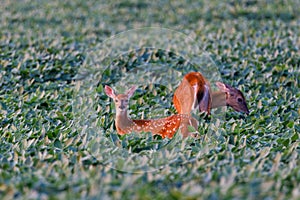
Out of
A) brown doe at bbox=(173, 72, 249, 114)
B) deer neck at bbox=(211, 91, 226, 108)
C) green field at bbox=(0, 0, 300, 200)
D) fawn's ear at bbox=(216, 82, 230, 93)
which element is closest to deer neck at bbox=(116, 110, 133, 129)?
green field at bbox=(0, 0, 300, 200)

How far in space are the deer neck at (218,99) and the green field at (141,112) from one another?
127 mm

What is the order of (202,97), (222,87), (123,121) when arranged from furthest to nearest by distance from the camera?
(222,87) → (202,97) → (123,121)

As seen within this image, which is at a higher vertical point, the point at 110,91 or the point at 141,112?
the point at 110,91

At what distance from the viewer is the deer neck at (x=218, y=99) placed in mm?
3838

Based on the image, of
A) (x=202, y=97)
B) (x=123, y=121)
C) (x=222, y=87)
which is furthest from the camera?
(x=222, y=87)

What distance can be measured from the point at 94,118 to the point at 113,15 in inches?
140

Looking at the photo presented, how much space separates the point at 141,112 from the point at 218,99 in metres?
0.56

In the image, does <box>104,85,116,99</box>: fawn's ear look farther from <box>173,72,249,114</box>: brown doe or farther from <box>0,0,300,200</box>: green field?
<box>173,72,249,114</box>: brown doe

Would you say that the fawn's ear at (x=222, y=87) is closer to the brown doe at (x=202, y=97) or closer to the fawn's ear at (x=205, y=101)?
the brown doe at (x=202, y=97)

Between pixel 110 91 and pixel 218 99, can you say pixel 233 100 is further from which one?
pixel 110 91

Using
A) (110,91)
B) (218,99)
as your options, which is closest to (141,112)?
(110,91)

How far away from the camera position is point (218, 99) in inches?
152

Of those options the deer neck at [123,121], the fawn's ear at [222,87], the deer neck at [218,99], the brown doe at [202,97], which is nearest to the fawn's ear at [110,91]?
the deer neck at [123,121]

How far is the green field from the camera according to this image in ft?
8.53
